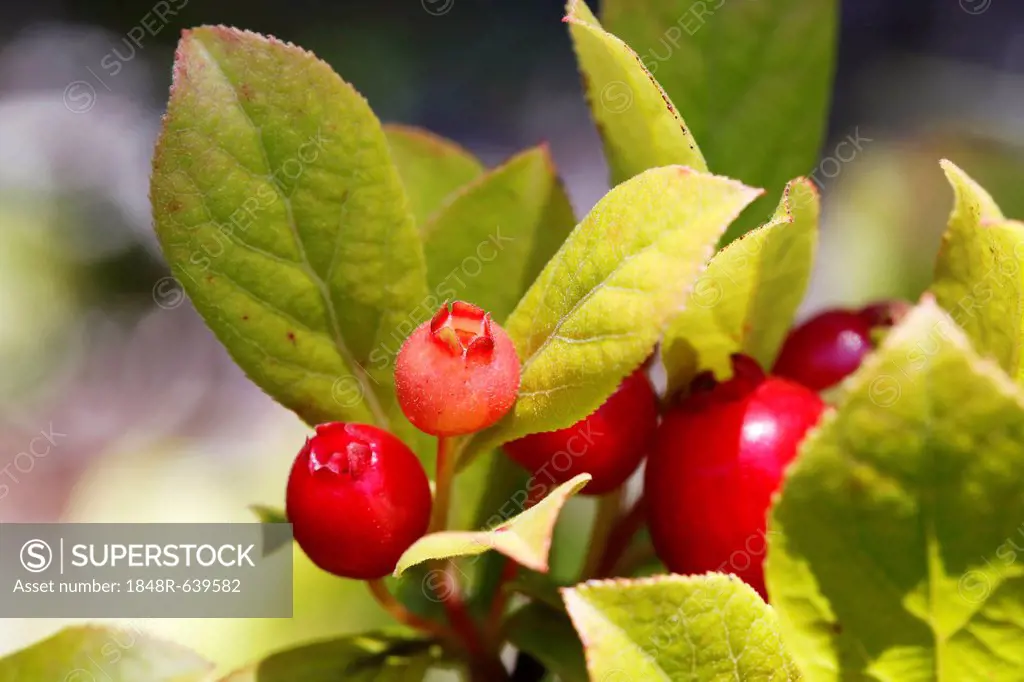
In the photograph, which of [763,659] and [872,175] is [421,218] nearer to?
[763,659]

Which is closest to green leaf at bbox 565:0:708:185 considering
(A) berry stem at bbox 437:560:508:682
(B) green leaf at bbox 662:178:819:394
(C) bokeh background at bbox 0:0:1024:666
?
(B) green leaf at bbox 662:178:819:394

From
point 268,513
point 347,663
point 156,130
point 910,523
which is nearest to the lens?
point 910,523

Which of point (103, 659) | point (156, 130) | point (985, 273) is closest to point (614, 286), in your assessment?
point (985, 273)

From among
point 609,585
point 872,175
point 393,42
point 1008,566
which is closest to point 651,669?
point 609,585

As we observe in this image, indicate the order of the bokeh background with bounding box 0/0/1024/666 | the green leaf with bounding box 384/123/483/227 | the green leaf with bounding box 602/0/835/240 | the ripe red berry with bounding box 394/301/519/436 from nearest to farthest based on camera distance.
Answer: the ripe red berry with bounding box 394/301/519/436 → the green leaf with bounding box 602/0/835/240 → the green leaf with bounding box 384/123/483/227 → the bokeh background with bounding box 0/0/1024/666

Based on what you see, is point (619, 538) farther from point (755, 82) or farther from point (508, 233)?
point (755, 82)

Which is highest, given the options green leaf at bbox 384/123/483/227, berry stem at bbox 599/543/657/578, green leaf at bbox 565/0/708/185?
green leaf at bbox 565/0/708/185

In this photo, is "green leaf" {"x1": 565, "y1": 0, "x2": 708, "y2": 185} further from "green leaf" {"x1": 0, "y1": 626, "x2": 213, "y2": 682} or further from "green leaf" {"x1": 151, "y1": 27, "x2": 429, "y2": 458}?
"green leaf" {"x1": 0, "y1": 626, "x2": 213, "y2": 682}
